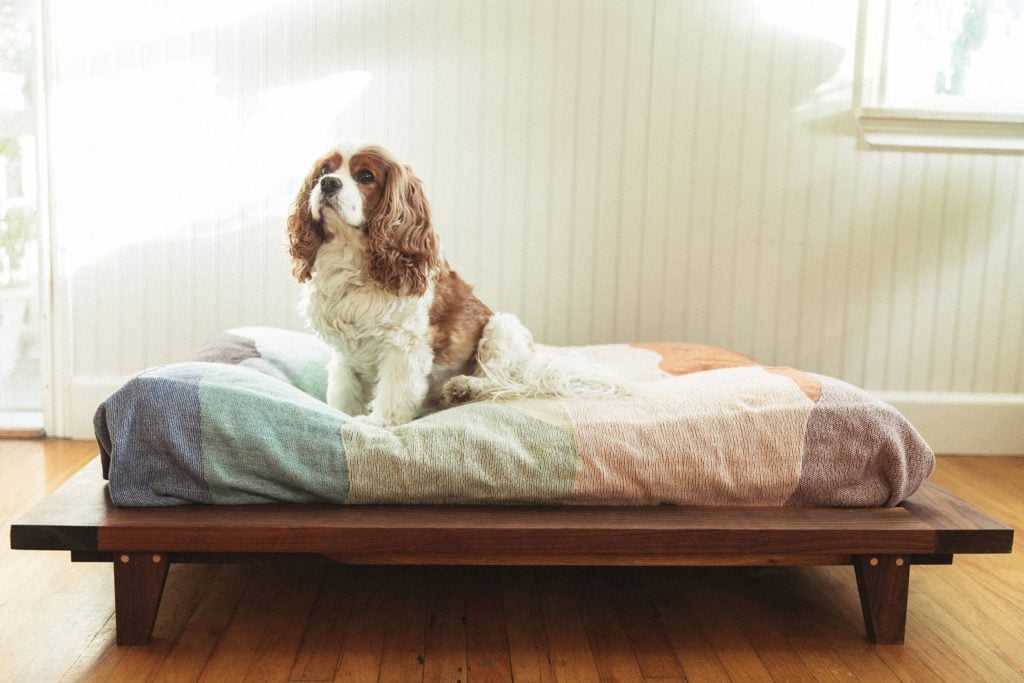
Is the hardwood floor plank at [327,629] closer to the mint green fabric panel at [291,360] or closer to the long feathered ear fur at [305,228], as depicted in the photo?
the mint green fabric panel at [291,360]

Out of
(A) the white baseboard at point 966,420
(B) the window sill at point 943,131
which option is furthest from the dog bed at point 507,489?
(B) the window sill at point 943,131

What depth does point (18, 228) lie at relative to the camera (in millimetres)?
3250

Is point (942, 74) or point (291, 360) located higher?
point (942, 74)

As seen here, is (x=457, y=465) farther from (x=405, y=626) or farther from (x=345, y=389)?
(x=345, y=389)

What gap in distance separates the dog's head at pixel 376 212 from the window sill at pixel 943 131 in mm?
1914

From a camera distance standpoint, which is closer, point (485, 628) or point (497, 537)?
point (497, 537)

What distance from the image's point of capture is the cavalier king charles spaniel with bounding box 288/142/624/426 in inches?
78.7

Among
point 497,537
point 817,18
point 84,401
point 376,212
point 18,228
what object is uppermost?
point 817,18

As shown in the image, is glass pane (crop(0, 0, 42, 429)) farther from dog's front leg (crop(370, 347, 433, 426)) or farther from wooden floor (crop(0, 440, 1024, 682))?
dog's front leg (crop(370, 347, 433, 426))

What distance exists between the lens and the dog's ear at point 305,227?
2.07 m

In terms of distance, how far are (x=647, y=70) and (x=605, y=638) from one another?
2.09 m

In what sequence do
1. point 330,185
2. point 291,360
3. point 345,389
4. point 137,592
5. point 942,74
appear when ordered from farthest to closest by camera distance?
point 942,74 → point 291,360 → point 345,389 → point 330,185 → point 137,592

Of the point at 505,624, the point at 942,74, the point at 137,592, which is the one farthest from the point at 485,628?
the point at 942,74

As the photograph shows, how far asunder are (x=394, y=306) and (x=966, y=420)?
2373mm
